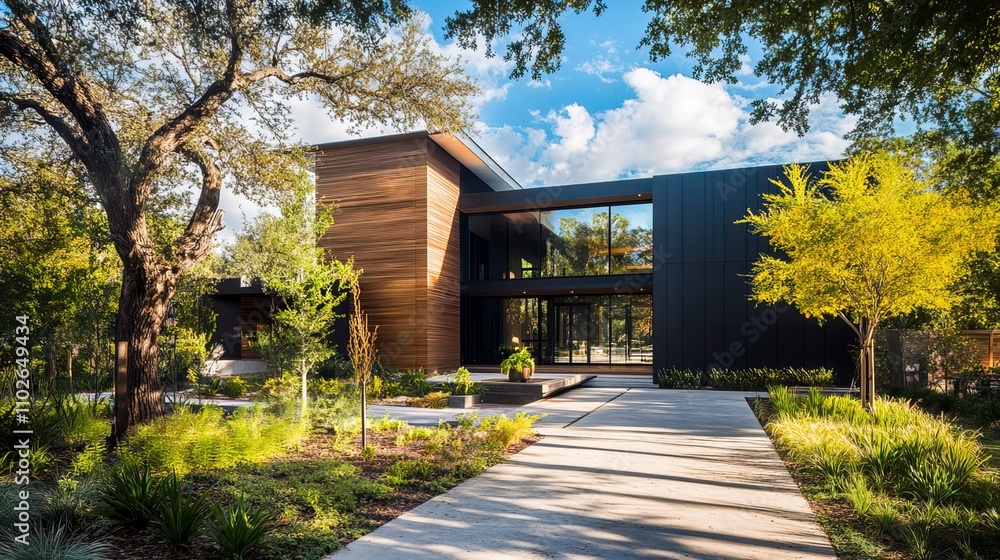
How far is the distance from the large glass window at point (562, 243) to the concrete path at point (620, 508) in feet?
42.9

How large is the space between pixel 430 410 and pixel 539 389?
297 cm

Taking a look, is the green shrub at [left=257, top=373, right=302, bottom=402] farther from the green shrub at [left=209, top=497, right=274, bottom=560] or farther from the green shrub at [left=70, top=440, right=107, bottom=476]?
the green shrub at [left=209, top=497, right=274, bottom=560]

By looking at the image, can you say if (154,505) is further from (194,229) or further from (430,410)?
(430,410)

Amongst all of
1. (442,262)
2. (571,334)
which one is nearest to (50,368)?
(442,262)

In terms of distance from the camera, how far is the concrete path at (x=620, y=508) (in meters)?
4.34

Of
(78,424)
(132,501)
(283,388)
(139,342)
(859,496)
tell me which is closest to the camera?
(132,501)

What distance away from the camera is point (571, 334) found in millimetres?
24469

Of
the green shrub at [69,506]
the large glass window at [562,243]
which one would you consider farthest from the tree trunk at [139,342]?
the large glass window at [562,243]

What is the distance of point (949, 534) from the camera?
470cm

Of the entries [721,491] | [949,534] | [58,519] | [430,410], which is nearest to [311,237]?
[430,410]

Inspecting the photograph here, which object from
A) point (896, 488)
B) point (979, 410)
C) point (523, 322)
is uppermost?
point (523, 322)

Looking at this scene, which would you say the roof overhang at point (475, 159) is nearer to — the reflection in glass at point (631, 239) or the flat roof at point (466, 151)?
the flat roof at point (466, 151)

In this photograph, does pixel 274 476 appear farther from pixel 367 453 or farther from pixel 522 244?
pixel 522 244

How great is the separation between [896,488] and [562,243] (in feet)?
59.9
